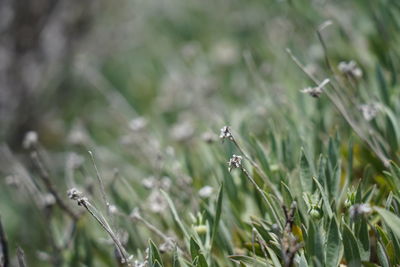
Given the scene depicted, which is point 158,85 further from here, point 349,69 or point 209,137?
point 349,69

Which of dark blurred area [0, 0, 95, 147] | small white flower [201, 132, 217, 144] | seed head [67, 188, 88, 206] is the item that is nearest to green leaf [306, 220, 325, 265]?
seed head [67, 188, 88, 206]

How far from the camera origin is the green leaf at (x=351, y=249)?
94 cm

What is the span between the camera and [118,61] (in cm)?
322

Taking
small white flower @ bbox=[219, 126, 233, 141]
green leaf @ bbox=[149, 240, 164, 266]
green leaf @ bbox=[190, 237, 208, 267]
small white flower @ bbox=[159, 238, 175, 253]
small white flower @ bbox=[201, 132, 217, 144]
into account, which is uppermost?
small white flower @ bbox=[201, 132, 217, 144]

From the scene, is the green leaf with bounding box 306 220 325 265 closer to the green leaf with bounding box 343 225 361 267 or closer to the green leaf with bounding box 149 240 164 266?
the green leaf with bounding box 343 225 361 267

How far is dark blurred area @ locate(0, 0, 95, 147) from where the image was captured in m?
2.30

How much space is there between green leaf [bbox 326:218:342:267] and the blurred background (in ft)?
1.22

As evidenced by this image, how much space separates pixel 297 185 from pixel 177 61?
168 centimetres

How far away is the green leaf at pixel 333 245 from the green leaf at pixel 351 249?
0.01 metres

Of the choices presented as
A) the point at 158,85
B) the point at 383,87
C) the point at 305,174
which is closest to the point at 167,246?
the point at 305,174

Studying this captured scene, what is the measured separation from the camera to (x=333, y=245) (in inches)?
37.6

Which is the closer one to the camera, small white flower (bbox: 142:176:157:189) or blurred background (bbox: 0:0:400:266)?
small white flower (bbox: 142:176:157:189)

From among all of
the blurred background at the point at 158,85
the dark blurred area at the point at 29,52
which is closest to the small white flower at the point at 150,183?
the blurred background at the point at 158,85

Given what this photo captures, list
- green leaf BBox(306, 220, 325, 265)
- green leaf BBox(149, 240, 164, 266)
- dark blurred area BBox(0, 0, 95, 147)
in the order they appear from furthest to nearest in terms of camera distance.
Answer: dark blurred area BBox(0, 0, 95, 147) → green leaf BBox(149, 240, 164, 266) → green leaf BBox(306, 220, 325, 265)
